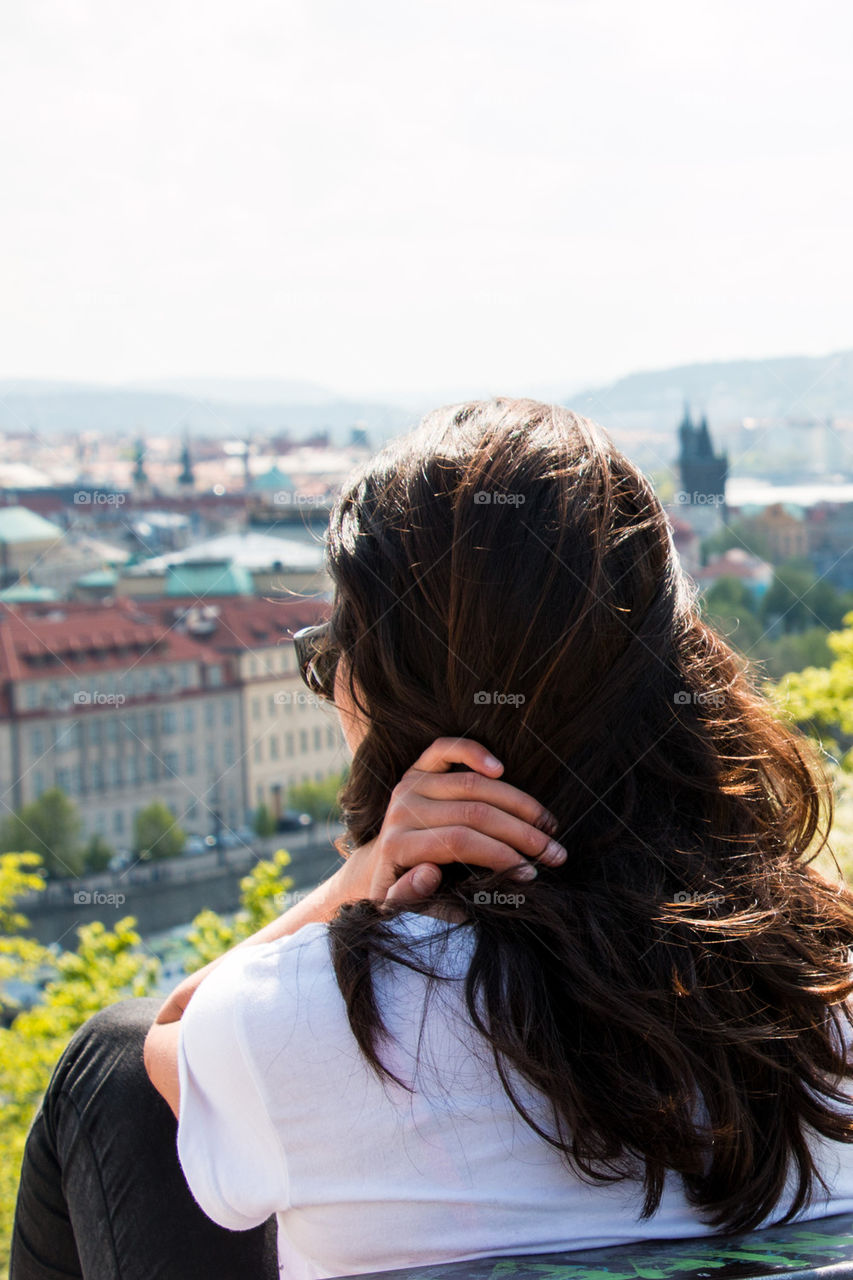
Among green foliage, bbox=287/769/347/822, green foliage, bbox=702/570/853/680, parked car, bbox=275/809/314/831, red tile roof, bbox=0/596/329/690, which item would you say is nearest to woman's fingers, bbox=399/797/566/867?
green foliage, bbox=702/570/853/680

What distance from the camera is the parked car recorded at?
1024 inches

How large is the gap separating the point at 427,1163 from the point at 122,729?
3012 cm

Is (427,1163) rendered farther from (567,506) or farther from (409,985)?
(567,506)

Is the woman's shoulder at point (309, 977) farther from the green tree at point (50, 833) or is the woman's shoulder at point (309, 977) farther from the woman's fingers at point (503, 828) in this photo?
the green tree at point (50, 833)

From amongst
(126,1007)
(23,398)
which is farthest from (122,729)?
(126,1007)

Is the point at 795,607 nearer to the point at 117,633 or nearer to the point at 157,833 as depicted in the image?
the point at 117,633

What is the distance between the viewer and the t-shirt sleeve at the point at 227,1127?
605 mm

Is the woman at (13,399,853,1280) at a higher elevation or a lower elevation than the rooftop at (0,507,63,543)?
higher

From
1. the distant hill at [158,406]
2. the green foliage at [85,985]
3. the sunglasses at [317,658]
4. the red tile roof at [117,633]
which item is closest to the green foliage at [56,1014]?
the green foliage at [85,985]

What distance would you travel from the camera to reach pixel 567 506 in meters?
0.69

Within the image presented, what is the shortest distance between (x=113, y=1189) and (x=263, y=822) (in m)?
24.8

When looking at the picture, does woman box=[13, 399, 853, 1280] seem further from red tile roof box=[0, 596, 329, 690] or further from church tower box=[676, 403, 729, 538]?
red tile roof box=[0, 596, 329, 690]

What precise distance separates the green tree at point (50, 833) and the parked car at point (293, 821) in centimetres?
438

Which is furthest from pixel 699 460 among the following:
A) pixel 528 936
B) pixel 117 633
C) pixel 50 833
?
pixel 50 833
